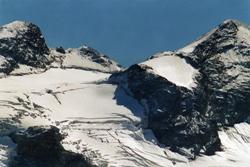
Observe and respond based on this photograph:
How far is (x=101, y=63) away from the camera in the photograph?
19538 centimetres

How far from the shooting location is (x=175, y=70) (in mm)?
176500

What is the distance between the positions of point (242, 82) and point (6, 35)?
45635mm

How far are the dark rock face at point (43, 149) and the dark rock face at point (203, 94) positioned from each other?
23955 mm

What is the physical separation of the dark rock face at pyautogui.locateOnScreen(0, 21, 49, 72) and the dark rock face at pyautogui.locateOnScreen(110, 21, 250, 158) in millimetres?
16481

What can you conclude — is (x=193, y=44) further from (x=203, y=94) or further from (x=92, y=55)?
(x=92, y=55)

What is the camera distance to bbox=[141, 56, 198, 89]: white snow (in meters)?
172

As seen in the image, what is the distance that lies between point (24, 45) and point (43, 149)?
43.7m

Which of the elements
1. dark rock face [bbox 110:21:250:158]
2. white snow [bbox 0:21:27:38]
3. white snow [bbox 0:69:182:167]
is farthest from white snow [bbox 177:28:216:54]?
white snow [bbox 0:21:27:38]

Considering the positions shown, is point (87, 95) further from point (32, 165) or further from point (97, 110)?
point (32, 165)

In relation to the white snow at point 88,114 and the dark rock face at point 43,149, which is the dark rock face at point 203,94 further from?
the dark rock face at point 43,149

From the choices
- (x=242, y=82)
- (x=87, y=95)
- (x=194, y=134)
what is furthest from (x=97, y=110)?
→ (x=242, y=82)

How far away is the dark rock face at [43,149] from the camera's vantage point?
138000 mm

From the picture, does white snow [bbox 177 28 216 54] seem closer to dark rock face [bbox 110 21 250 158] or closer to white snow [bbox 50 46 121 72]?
dark rock face [bbox 110 21 250 158]

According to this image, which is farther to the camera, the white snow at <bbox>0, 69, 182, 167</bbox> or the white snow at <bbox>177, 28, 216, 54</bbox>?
the white snow at <bbox>177, 28, 216, 54</bbox>
